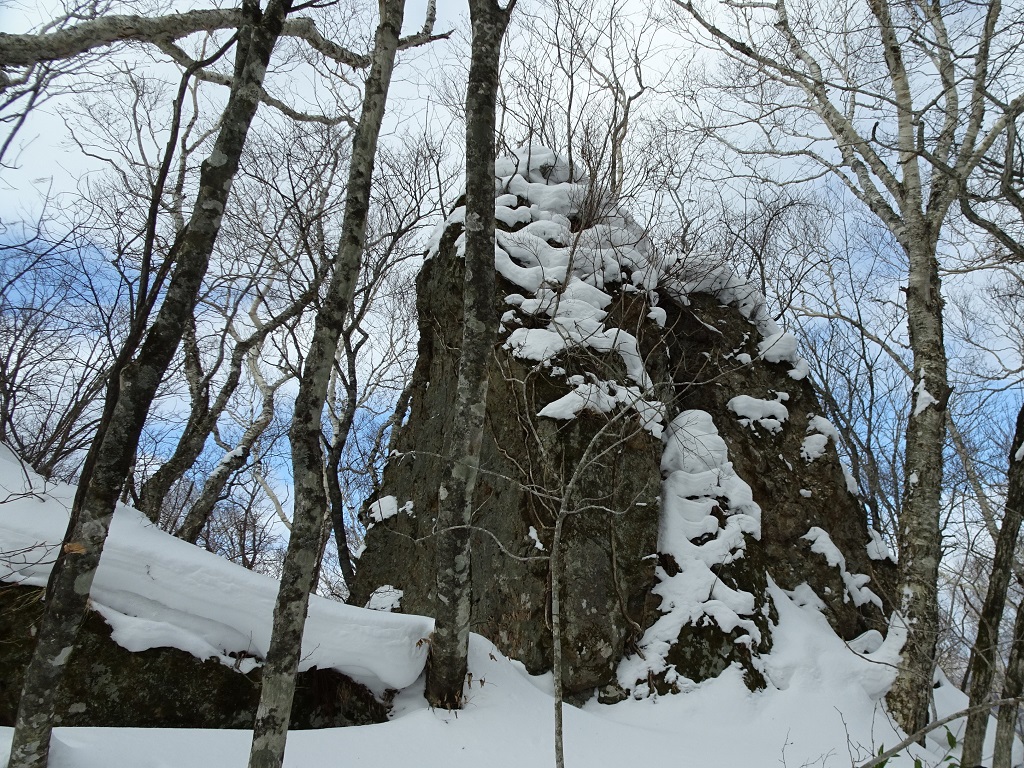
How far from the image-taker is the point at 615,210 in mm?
7285

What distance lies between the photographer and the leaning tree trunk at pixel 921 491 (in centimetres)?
496

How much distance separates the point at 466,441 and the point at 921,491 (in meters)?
4.28

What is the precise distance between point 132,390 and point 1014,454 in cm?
562

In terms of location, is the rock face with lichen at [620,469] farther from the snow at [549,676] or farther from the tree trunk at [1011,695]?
the tree trunk at [1011,695]

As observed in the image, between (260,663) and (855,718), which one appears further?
(855,718)

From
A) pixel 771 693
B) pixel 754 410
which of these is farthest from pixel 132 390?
pixel 754 410

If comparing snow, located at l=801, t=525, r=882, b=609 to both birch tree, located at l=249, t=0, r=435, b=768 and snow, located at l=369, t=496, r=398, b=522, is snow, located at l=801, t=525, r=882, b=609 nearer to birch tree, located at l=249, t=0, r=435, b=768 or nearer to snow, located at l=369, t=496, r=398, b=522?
snow, located at l=369, t=496, r=398, b=522

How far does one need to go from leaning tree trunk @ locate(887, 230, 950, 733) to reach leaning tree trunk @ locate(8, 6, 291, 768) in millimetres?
5529

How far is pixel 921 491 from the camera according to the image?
17.7 feet

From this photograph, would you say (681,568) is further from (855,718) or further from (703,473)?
(855,718)

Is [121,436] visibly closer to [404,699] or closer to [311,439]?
[311,439]

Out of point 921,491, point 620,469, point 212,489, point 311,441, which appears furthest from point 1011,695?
point 212,489

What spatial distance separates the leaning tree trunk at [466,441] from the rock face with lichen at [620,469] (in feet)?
2.17

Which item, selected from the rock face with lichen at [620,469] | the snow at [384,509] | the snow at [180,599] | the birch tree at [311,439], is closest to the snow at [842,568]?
the rock face with lichen at [620,469]
